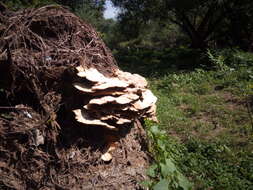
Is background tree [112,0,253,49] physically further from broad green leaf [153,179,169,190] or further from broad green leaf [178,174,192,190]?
broad green leaf [153,179,169,190]

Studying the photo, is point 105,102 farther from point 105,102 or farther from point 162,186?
point 162,186

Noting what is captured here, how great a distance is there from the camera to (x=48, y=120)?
117 inches

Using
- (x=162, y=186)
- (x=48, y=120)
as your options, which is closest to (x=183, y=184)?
(x=162, y=186)

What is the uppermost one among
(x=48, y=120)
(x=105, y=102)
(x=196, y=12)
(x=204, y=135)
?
(x=196, y=12)

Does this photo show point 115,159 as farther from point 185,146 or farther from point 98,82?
point 185,146

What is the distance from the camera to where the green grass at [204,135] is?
2947 millimetres

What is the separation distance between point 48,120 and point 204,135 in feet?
8.32

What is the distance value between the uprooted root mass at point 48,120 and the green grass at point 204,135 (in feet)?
1.66

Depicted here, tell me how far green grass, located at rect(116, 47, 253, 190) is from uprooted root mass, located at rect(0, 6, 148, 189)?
51cm

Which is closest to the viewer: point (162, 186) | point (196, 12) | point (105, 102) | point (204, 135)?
point (162, 186)

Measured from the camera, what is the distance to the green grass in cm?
295

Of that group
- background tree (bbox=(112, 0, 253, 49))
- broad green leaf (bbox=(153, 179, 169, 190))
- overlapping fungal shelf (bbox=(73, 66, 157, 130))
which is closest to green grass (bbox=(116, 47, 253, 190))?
broad green leaf (bbox=(153, 179, 169, 190))

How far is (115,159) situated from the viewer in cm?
311

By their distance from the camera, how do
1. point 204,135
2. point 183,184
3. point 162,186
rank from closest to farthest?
point 162,186 < point 183,184 < point 204,135
